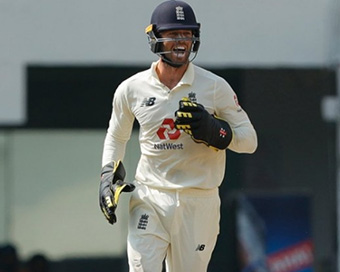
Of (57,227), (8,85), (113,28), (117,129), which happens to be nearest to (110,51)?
(113,28)

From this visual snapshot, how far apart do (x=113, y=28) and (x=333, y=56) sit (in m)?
1.67

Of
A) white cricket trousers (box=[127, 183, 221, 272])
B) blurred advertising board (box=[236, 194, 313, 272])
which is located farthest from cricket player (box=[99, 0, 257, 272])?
blurred advertising board (box=[236, 194, 313, 272])

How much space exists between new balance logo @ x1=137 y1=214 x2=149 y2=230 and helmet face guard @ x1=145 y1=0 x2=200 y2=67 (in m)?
0.69

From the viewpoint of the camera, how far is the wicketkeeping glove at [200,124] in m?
5.46

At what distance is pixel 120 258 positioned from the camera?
9750 millimetres

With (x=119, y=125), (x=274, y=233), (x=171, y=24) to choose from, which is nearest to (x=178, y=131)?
(x=119, y=125)

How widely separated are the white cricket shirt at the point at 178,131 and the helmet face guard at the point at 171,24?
0.42 ft

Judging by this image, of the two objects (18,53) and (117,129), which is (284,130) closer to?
(18,53)

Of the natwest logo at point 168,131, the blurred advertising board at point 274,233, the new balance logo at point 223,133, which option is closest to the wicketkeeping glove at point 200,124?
the new balance logo at point 223,133

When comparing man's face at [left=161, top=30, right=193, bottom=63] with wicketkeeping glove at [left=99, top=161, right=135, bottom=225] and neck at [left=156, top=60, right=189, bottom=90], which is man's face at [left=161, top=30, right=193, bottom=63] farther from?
wicketkeeping glove at [left=99, top=161, right=135, bottom=225]

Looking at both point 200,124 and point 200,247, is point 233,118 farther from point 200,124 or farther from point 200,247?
point 200,247

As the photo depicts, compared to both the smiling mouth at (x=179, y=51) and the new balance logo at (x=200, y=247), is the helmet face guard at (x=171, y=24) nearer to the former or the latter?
the smiling mouth at (x=179, y=51)

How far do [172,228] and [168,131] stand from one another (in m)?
0.43

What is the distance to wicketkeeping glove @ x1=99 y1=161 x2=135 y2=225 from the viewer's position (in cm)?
567
